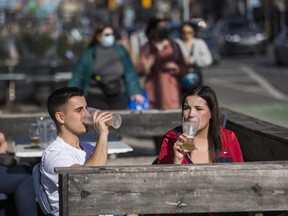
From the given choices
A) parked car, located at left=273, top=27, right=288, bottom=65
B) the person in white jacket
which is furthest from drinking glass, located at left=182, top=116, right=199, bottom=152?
parked car, located at left=273, top=27, right=288, bottom=65

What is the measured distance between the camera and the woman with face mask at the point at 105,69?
11453 mm

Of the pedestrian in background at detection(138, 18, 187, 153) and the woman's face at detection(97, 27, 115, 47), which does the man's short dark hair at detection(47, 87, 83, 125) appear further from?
the pedestrian in background at detection(138, 18, 187, 153)

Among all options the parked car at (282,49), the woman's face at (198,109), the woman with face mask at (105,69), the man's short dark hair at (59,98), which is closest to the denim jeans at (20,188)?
the man's short dark hair at (59,98)

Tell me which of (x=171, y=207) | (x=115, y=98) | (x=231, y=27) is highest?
(x=171, y=207)

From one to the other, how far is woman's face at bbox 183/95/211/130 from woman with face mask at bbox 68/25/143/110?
5.25 meters

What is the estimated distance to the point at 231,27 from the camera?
51281mm

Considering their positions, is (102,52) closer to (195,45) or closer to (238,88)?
(195,45)

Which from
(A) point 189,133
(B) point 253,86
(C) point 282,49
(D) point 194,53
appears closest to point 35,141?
(A) point 189,133

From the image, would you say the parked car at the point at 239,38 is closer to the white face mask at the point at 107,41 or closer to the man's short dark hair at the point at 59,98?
the white face mask at the point at 107,41

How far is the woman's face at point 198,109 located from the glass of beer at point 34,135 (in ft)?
8.01

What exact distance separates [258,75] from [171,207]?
29117 millimetres

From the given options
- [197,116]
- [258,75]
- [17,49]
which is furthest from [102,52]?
[258,75]

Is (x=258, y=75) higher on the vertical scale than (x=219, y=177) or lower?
lower

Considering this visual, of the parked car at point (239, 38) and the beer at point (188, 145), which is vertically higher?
the beer at point (188, 145)
